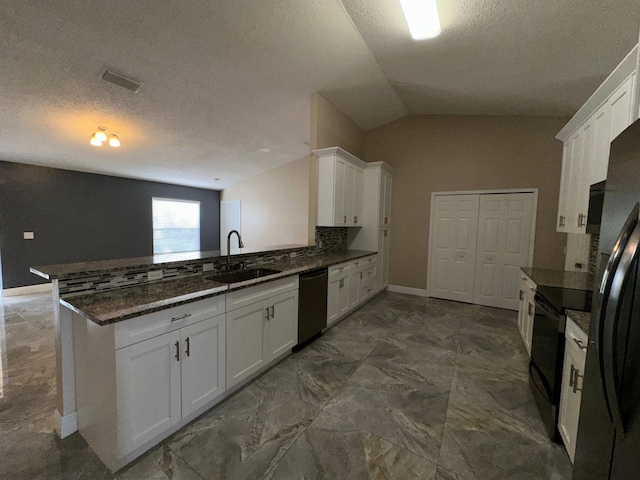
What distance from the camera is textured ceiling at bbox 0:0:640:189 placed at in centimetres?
223

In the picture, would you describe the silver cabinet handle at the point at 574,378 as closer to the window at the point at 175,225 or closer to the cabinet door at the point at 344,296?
the cabinet door at the point at 344,296

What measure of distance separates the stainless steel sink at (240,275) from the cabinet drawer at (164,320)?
55cm

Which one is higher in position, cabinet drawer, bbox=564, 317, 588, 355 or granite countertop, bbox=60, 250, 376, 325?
granite countertop, bbox=60, 250, 376, 325

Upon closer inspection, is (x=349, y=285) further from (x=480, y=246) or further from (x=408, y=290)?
(x=480, y=246)

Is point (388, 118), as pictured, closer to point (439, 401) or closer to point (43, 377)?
point (439, 401)

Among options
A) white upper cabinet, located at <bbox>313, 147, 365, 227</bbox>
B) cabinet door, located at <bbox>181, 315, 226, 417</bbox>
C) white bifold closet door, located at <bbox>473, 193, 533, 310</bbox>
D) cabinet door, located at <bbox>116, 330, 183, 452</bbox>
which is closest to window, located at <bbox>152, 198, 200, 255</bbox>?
white upper cabinet, located at <bbox>313, 147, 365, 227</bbox>

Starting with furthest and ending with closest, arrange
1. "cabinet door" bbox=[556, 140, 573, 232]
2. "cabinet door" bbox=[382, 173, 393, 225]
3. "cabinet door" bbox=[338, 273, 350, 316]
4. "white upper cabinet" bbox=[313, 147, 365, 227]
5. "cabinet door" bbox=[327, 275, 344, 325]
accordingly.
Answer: "cabinet door" bbox=[382, 173, 393, 225]
"white upper cabinet" bbox=[313, 147, 365, 227]
"cabinet door" bbox=[338, 273, 350, 316]
"cabinet door" bbox=[327, 275, 344, 325]
"cabinet door" bbox=[556, 140, 573, 232]

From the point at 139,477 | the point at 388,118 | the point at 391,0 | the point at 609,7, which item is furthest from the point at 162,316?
the point at 388,118

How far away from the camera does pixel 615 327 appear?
0.86m

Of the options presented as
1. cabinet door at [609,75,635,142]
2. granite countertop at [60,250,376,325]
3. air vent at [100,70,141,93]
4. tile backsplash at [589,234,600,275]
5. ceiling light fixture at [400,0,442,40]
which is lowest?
granite countertop at [60,250,376,325]

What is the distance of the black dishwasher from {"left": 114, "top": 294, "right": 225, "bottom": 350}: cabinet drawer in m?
1.08

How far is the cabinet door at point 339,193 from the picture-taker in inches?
155

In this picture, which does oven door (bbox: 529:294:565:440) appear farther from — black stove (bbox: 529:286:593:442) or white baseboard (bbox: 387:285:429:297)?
white baseboard (bbox: 387:285:429:297)

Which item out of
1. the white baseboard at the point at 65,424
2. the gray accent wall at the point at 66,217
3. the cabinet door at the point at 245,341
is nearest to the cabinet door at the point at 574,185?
the cabinet door at the point at 245,341
